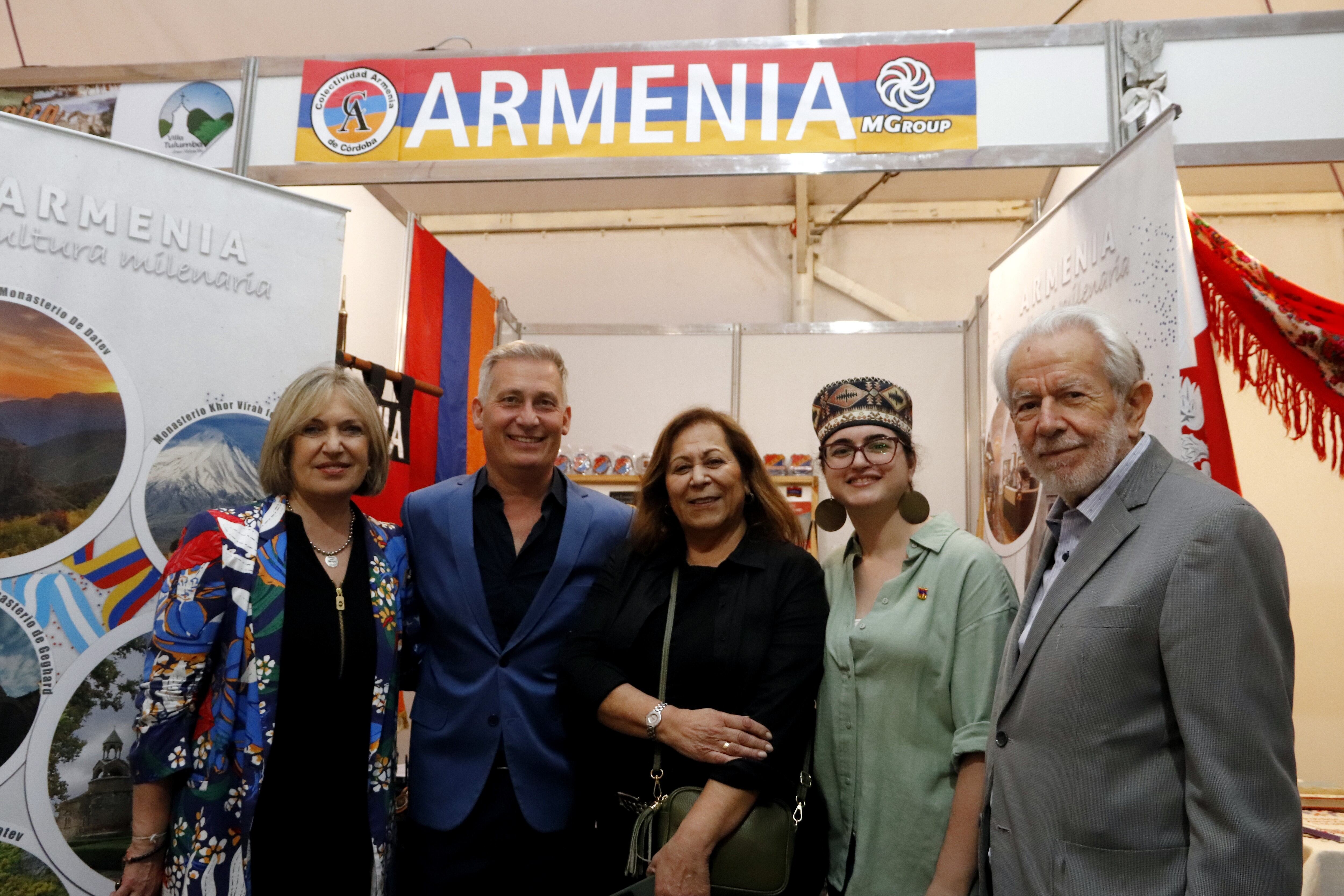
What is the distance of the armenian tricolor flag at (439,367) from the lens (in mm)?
3732

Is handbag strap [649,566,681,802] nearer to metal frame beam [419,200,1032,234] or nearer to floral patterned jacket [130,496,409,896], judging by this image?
floral patterned jacket [130,496,409,896]

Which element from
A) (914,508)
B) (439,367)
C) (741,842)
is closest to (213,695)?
(741,842)

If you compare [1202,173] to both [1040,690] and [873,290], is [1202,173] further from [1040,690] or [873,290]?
[1040,690]

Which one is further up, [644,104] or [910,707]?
[644,104]

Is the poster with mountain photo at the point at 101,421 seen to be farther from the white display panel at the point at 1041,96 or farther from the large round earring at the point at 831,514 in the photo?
the white display panel at the point at 1041,96

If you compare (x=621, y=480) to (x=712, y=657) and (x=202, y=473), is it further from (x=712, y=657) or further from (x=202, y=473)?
(x=712, y=657)

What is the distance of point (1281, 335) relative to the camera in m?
2.23

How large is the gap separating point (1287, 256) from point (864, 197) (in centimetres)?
281

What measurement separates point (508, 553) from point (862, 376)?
12.1 ft

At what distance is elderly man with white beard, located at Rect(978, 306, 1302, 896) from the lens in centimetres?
118

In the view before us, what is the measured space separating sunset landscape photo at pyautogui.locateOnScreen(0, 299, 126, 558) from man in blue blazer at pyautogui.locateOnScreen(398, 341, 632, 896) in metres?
0.77

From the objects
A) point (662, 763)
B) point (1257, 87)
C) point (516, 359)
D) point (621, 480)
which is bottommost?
point (662, 763)

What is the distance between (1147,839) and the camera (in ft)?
4.14

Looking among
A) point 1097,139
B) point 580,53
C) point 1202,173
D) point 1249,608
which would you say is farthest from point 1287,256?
point 1249,608
